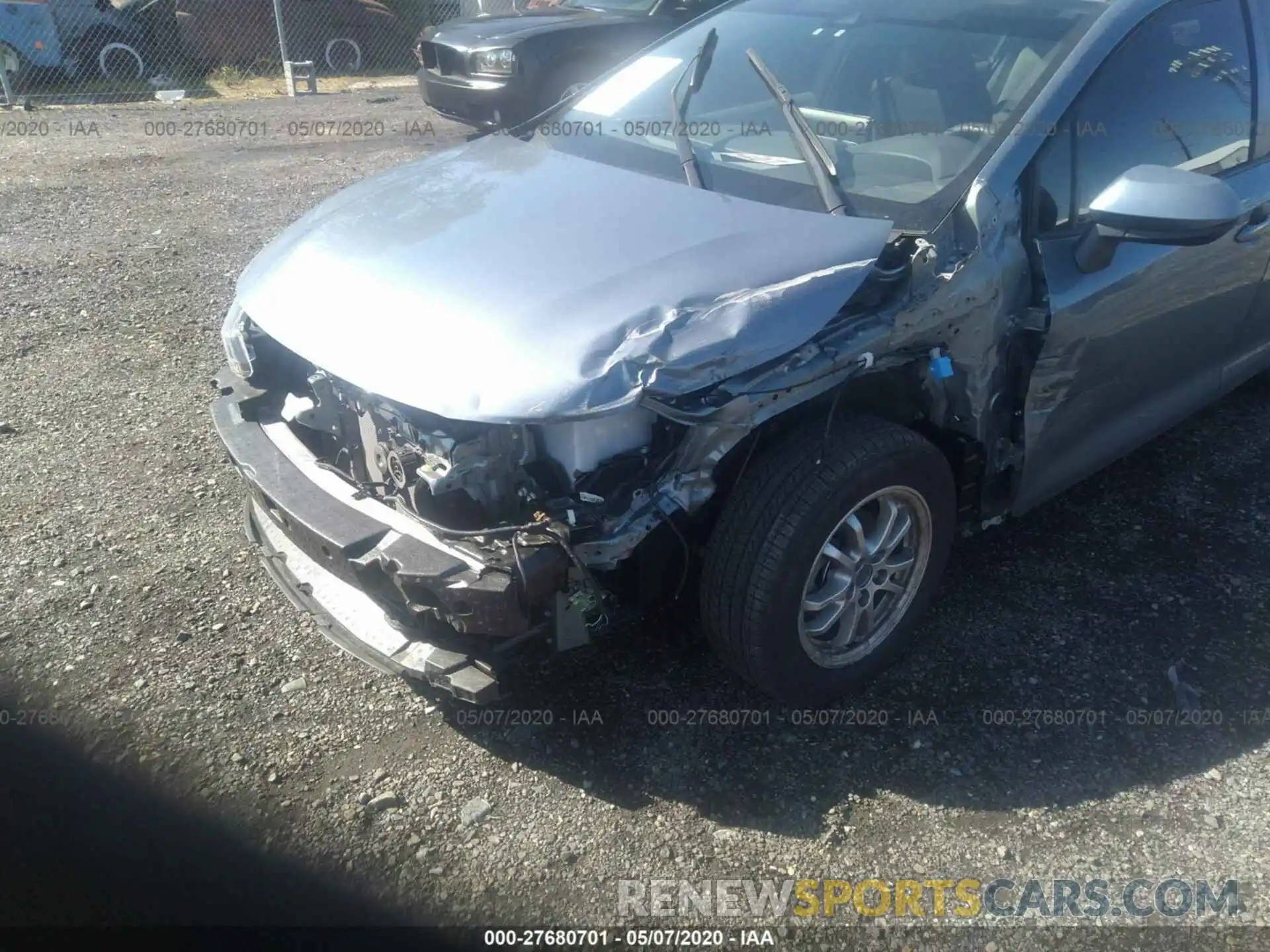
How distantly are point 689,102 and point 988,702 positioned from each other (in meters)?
2.14

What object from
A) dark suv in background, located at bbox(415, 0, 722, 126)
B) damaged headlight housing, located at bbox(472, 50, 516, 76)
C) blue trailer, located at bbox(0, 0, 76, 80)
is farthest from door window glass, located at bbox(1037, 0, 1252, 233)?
blue trailer, located at bbox(0, 0, 76, 80)

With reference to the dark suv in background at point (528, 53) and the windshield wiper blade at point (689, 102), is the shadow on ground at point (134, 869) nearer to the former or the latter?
the windshield wiper blade at point (689, 102)

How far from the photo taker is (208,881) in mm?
2285

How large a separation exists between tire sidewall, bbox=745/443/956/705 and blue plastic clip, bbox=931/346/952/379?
0.19 metres

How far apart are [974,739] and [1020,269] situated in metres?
1.28

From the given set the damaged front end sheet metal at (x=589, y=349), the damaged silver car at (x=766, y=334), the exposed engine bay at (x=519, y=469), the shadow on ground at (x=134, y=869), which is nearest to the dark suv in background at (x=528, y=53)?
the damaged silver car at (x=766, y=334)

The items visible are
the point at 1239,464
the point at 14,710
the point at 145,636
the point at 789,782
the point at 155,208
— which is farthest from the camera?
the point at 155,208

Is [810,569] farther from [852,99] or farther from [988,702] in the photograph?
[852,99]

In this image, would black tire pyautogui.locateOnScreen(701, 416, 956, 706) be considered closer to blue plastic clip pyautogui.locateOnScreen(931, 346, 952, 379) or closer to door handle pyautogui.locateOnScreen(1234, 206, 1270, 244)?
blue plastic clip pyautogui.locateOnScreen(931, 346, 952, 379)

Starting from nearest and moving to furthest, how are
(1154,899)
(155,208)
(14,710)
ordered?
(1154,899), (14,710), (155,208)

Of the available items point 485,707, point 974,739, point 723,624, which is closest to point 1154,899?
point 974,739

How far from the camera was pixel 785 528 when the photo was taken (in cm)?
236

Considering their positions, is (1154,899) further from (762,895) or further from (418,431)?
(418,431)

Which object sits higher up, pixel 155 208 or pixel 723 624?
pixel 723 624
